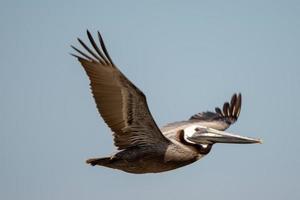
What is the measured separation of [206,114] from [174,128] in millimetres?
2527

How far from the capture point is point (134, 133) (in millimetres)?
11859

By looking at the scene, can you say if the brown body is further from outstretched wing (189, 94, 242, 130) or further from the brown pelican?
outstretched wing (189, 94, 242, 130)

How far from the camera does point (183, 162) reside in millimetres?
12180

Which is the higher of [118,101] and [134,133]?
[118,101]

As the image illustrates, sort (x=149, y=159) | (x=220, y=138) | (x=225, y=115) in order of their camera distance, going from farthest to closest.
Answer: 1. (x=225, y=115)
2. (x=220, y=138)
3. (x=149, y=159)

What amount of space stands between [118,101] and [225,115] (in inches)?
217

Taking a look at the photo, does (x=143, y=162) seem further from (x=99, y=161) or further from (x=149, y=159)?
(x=99, y=161)

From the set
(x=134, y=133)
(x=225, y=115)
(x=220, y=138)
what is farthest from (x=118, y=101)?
(x=225, y=115)

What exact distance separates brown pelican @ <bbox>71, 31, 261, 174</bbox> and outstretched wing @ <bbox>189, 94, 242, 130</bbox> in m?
2.42

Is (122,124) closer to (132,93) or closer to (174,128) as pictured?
(132,93)

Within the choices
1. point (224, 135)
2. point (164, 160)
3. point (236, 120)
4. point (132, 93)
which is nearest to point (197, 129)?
point (224, 135)

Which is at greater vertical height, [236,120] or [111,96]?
[111,96]

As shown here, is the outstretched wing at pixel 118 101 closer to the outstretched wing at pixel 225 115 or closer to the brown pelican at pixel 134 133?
the brown pelican at pixel 134 133

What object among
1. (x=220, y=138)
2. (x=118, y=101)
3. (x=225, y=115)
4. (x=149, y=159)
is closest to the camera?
(x=118, y=101)
